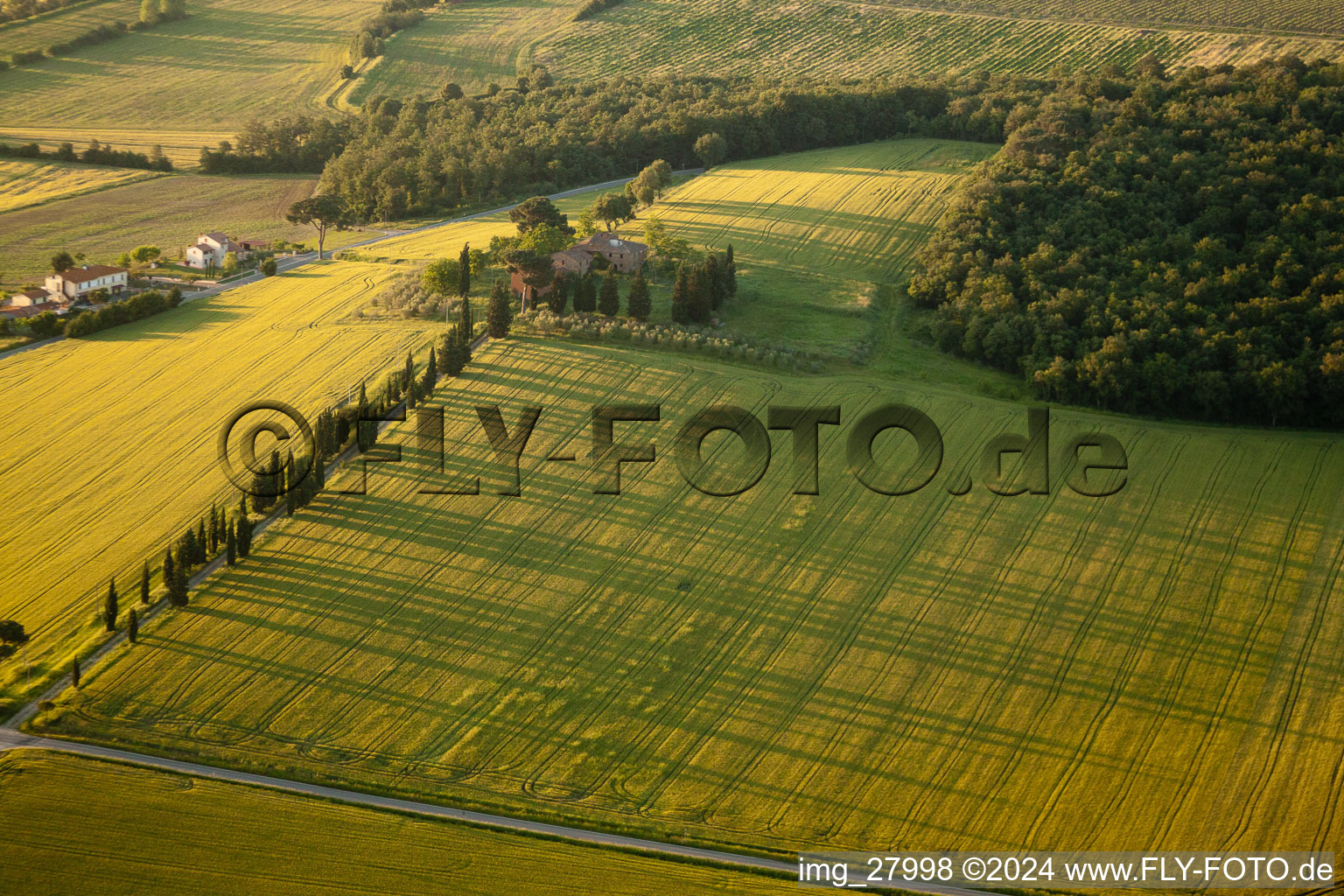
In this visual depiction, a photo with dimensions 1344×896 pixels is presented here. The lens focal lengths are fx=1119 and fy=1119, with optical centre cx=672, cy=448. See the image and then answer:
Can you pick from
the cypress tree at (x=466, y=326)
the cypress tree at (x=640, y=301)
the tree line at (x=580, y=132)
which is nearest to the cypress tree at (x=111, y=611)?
the cypress tree at (x=466, y=326)

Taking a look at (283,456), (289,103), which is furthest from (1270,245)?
(289,103)

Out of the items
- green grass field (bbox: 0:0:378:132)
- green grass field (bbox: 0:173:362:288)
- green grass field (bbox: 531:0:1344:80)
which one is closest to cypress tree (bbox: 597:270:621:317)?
green grass field (bbox: 0:173:362:288)

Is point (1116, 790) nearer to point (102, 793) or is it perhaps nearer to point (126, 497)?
point (102, 793)

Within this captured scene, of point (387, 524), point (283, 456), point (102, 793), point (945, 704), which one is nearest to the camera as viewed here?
point (102, 793)

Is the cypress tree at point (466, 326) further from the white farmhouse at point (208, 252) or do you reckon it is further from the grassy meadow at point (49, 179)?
the grassy meadow at point (49, 179)

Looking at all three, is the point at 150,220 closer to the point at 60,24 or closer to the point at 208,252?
the point at 208,252
